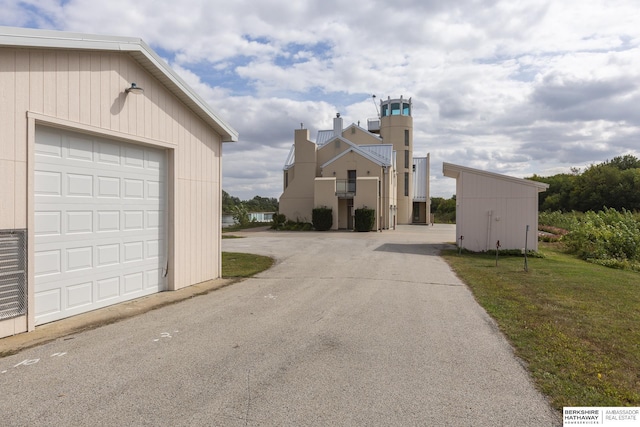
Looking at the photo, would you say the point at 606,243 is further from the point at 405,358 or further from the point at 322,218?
the point at 322,218

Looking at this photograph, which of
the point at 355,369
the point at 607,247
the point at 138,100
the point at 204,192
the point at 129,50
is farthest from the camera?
the point at 607,247

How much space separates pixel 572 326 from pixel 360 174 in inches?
1080

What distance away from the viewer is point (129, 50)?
736cm

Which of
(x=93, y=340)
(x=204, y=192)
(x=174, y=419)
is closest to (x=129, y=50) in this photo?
(x=204, y=192)

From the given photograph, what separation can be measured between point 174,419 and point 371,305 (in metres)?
4.73

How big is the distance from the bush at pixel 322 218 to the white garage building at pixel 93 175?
2128 cm

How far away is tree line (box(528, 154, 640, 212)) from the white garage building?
51124mm

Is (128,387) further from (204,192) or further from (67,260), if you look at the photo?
(204,192)

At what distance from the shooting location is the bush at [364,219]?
30.2m

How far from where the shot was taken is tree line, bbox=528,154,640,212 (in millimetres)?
51156

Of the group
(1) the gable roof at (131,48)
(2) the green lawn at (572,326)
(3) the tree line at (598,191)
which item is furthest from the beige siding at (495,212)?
(3) the tree line at (598,191)

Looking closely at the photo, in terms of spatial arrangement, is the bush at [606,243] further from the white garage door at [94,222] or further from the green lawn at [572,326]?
the white garage door at [94,222]

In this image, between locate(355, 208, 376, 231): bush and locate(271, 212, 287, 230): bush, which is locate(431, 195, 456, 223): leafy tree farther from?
locate(271, 212, 287, 230): bush

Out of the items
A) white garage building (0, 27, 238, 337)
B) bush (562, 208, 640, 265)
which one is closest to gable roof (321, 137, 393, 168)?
bush (562, 208, 640, 265)
